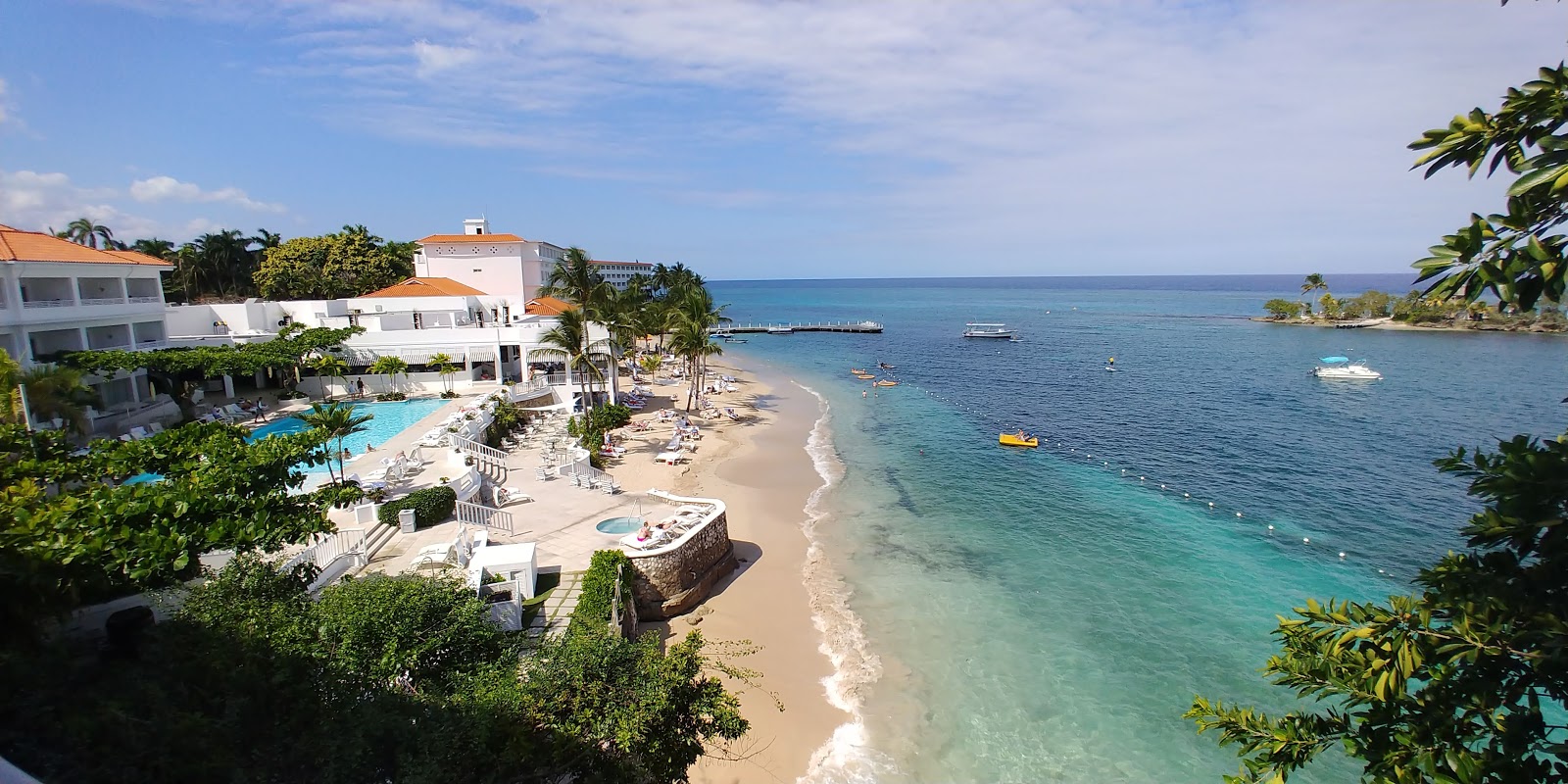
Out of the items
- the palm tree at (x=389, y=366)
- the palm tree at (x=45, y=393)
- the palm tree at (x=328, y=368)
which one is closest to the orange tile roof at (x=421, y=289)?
the palm tree at (x=389, y=366)

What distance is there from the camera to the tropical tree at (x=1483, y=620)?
3533 millimetres

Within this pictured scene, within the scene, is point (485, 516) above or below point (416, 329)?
below

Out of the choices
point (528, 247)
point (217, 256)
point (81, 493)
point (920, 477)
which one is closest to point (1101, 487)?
point (920, 477)

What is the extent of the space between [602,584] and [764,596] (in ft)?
17.4

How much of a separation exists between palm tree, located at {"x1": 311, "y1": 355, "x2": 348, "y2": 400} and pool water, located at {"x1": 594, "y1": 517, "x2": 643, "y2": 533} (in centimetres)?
2278

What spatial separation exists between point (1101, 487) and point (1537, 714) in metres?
26.0

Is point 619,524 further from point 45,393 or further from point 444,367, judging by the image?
point 444,367

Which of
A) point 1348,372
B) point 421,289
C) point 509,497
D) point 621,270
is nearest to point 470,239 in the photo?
point 421,289

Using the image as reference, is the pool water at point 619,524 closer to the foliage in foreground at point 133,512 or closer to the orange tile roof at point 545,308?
the foliage in foreground at point 133,512

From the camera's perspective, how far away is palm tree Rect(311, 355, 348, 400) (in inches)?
1304

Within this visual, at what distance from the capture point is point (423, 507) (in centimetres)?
1762

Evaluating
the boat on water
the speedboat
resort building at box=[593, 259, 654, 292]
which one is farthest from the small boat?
resort building at box=[593, 259, 654, 292]

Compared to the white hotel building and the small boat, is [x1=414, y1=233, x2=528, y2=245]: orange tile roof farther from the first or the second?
the small boat

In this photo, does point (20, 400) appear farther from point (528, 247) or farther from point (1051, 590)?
point (528, 247)
